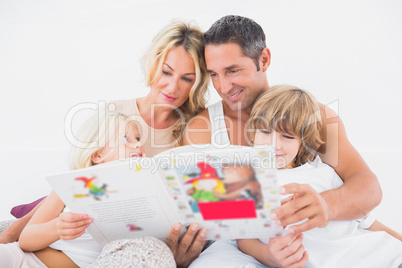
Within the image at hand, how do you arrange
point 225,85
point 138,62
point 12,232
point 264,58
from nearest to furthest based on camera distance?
point 12,232 → point 225,85 → point 264,58 → point 138,62

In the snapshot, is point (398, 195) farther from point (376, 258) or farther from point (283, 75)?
point (376, 258)

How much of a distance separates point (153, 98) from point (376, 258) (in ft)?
4.26

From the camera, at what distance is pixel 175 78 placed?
1976mm

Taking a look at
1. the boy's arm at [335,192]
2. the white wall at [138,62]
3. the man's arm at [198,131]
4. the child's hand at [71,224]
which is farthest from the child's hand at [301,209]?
the white wall at [138,62]

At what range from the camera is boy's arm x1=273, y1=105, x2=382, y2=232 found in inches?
48.1

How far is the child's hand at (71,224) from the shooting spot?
4.30 feet

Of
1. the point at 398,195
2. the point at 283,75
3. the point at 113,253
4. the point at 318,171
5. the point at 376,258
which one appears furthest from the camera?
the point at 283,75

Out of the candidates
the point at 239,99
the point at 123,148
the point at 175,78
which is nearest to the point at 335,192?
the point at 239,99

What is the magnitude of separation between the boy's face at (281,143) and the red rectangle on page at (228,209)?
426mm

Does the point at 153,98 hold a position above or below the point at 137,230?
above

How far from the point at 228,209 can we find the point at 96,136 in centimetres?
72

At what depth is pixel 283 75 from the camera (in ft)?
9.58

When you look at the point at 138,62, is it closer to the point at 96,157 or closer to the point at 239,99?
the point at 239,99

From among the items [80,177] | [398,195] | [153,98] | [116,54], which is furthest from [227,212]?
[116,54]
